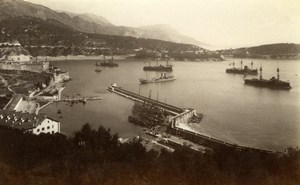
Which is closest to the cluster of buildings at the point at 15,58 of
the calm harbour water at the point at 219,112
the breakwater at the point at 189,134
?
the calm harbour water at the point at 219,112

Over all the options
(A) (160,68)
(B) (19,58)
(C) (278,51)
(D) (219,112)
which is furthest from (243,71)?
(B) (19,58)

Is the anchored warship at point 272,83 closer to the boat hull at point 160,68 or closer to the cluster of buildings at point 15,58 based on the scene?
the boat hull at point 160,68

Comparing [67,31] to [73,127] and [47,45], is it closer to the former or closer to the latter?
[47,45]

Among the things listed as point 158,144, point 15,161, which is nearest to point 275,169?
point 158,144

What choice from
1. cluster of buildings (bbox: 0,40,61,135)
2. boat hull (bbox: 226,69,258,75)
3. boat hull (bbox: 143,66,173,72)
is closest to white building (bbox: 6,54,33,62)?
cluster of buildings (bbox: 0,40,61,135)

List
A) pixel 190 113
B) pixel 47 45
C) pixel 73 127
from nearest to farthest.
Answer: pixel 73 127 < pixel 190 113 < pixel 47 45

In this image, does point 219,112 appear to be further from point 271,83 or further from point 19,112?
point 271,83

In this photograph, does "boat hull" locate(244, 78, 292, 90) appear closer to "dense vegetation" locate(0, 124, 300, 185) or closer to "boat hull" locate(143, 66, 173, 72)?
"boat hull" locate(143, 66, 173, 72)
